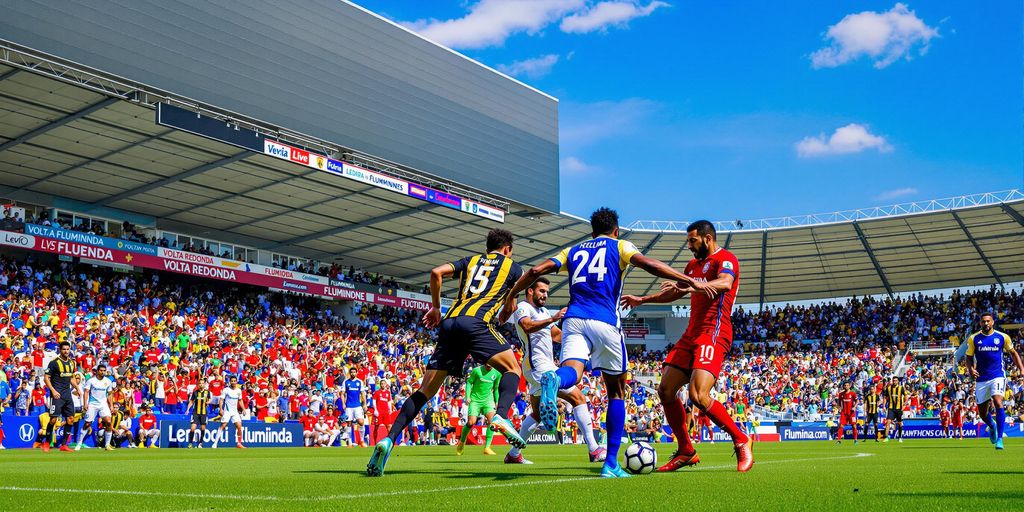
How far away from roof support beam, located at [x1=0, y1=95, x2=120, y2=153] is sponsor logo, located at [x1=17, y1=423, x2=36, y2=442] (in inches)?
436

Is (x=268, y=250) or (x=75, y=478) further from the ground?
(x=268, y=250)

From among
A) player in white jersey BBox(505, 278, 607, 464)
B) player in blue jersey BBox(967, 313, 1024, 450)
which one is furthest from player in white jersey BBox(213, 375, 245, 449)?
player in blue jersey BBox(967, 313, 1024, 450)

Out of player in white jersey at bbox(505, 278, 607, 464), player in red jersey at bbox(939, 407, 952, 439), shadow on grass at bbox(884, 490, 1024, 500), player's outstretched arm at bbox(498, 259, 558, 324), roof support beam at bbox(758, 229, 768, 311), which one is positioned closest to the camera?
shadow on grass at bbox(884, 490, 1024, 500)

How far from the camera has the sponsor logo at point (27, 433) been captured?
67.7 ft

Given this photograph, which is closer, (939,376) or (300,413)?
(300,413)

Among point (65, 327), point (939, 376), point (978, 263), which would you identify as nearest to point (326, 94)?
point (65, 327)

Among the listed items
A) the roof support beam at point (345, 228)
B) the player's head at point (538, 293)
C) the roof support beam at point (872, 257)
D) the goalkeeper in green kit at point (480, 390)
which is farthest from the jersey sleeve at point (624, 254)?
the roof support beam at point (872, 257)

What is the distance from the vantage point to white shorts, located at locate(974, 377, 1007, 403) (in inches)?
574

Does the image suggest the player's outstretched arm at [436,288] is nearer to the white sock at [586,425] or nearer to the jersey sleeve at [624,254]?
the jersey sleeve at [624,254]

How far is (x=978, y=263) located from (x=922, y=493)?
50166 mm

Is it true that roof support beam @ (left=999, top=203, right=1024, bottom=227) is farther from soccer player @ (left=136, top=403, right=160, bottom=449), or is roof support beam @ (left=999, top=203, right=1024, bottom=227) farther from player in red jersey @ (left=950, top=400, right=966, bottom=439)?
soccer player @ (left=136, top=403, right=160, bottom=449)

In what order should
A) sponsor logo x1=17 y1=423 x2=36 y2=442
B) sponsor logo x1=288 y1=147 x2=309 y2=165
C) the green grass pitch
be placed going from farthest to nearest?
sponsor logo x1=288 y1=147 x2=309 y2=165
sponsor logo x1=17 y1=423 x2=36 y2=442
the green grass pitch

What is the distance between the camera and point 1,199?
113 feet

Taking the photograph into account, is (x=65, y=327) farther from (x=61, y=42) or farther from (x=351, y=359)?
(x=351, y=359)
